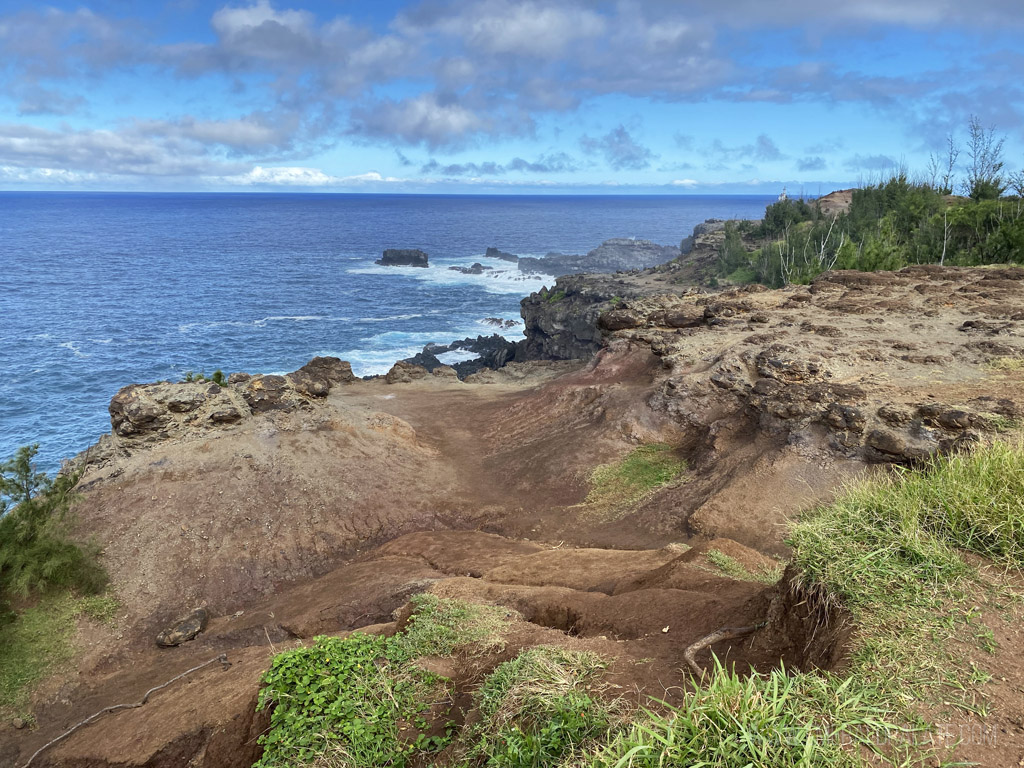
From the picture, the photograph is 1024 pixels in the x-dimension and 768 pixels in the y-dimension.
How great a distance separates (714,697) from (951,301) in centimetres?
2518

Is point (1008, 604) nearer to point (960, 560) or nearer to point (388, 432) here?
point (960, 560)

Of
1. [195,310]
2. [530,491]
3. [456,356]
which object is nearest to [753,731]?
[530,491]

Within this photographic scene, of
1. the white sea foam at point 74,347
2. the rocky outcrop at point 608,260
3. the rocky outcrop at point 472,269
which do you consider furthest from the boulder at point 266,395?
the rocky outcrop at point 608,260

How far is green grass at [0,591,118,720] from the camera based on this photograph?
486 inches

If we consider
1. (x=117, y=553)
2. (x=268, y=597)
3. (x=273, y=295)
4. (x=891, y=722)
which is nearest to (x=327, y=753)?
→ (x=891, y=722)

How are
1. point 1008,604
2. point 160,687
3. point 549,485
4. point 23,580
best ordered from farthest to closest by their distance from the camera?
point 549,485, point 23,580, point 160,687, point 1008,604

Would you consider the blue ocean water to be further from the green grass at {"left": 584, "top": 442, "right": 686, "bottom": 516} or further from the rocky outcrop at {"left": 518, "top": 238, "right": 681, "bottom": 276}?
the green grass at {"left": 584, "top": 442, "right": 686, "bottom": 516}

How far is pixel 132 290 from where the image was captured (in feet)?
268

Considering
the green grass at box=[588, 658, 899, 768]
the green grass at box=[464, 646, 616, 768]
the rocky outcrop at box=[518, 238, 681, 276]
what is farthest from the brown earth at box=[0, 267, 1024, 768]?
the rocky outcrop at box=[518, 238, 681, 276]

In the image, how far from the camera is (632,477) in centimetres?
1947

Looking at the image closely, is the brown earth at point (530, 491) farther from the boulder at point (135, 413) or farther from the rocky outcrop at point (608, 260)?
the rocky outcrop at point (608, 260)

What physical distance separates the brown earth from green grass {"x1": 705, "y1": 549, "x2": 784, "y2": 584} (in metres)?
0.38

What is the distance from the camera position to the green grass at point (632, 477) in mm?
18562

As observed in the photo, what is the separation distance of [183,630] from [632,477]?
12403 millimetres
